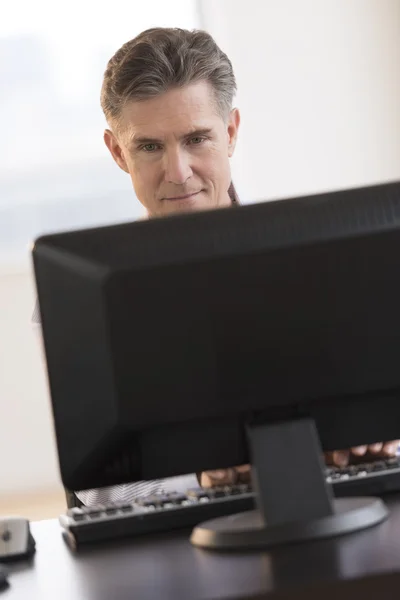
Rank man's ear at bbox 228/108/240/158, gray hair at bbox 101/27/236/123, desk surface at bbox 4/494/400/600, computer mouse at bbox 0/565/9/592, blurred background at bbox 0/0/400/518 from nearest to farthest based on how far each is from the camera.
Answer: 1. desk surface at bbox 4/494/400/600
2. computer mouse at bbox 0/565/9/592
3. gray hair at bbox 101/27/236/123
4. man's ear at bbox 228/108/240/158
5. blurred background at bbox 0/0/400/518

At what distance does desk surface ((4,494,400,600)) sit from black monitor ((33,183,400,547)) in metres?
0.05

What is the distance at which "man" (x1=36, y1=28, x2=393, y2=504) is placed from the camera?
2.44 m

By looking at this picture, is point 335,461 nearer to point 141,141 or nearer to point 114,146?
point 141,141

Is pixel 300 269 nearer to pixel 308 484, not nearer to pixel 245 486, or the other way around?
pixel 308 484

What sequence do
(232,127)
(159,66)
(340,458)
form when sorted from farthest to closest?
(232,127), (159,66), (340,458)

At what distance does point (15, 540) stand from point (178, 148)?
1.21m

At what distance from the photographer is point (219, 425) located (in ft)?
4.59

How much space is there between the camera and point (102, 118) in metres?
5.48

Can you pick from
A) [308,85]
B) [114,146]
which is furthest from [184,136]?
[308,85]

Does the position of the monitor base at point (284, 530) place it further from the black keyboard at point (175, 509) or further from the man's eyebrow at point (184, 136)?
the man's eyebrow at point (184, 136)

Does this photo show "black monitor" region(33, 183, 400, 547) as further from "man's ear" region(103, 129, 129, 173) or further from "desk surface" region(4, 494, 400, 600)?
"man's ear" region(103, 129, 129, 173)

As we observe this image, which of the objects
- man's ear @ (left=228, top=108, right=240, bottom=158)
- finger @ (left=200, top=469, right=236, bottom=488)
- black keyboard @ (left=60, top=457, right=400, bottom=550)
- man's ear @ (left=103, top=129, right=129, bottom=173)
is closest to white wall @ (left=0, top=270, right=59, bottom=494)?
man's ear @ (left=103, top=129, right=129, bottom=173)

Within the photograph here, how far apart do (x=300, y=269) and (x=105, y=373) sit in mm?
275

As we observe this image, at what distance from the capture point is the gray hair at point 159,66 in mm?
2424
